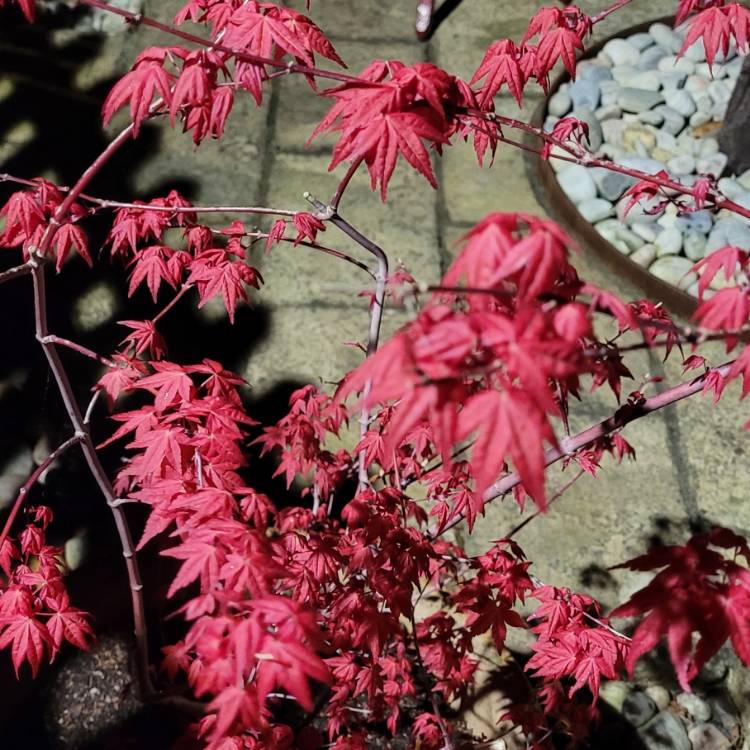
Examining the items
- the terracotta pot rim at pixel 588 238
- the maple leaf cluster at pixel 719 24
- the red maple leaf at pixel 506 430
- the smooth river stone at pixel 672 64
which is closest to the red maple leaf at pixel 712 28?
the maple leaf cluster at pixel 719 24

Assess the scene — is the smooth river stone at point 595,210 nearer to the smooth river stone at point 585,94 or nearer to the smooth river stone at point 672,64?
the smooth river stone at point 585,94

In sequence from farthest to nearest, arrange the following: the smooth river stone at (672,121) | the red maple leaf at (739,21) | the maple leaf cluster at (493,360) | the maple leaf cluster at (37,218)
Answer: the smooth river stone at (672,121), the red maple leaf at (739,21), the maple leaf cluster at (37,218), the maple leaf cluster at (493,360)

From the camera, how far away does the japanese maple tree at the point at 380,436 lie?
1005mm

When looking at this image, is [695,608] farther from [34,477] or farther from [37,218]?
[37,218]

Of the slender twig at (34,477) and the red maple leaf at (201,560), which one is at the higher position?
the red maple leaf at (201,560)

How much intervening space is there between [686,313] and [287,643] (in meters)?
2.52

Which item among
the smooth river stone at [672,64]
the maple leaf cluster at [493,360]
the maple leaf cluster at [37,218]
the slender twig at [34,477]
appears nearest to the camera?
the maple leaf cluster at [493,360]

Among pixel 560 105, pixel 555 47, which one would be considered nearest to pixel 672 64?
pixel 560 105

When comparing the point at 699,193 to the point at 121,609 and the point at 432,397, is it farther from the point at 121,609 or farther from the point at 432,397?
the point at 121,609

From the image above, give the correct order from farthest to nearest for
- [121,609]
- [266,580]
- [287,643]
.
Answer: [121,609] < [266,580] < [287,643]

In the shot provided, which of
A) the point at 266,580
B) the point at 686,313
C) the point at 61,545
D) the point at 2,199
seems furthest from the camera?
the point at 2,199

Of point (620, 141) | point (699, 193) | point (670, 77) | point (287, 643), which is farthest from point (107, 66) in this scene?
point (287, 643)

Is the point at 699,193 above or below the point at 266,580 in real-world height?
above

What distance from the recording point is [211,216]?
11.6ft
